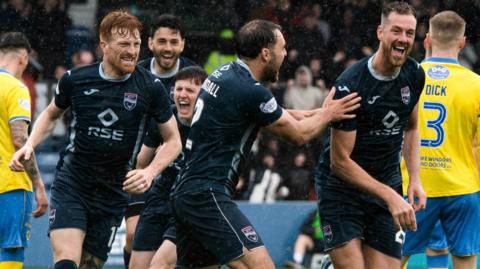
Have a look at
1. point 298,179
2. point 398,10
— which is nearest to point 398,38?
point 398,10

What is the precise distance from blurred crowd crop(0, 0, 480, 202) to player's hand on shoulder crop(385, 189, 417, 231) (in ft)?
26.6

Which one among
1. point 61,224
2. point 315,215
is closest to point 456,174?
point 61,224

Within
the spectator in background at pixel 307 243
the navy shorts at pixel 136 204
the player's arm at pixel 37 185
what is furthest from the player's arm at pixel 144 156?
the spectator in background at pixel 307 243

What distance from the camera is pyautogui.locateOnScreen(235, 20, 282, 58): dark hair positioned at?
25.0 feet

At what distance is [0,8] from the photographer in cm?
1733

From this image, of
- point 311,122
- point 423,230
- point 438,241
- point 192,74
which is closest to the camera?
point 311,122

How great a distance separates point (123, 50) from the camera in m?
8.35

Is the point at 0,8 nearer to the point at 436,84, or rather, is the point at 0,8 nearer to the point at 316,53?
the point at 316,53

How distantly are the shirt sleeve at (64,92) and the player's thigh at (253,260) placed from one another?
6.55 ft

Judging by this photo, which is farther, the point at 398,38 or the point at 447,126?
the point at 447,126

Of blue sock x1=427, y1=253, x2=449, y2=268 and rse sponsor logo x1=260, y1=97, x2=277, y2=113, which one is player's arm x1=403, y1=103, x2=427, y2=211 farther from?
blue sock x1=427, y1=253, x2=449, y2=268

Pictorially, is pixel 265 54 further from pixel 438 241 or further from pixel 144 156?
pixel 438 241

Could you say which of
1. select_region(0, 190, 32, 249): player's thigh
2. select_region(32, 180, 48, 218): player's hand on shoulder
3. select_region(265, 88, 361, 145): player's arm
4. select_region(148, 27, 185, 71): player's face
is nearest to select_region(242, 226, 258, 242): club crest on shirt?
select_region(265, 88, 361, 145): player's arm

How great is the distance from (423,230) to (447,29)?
174 centimetres
